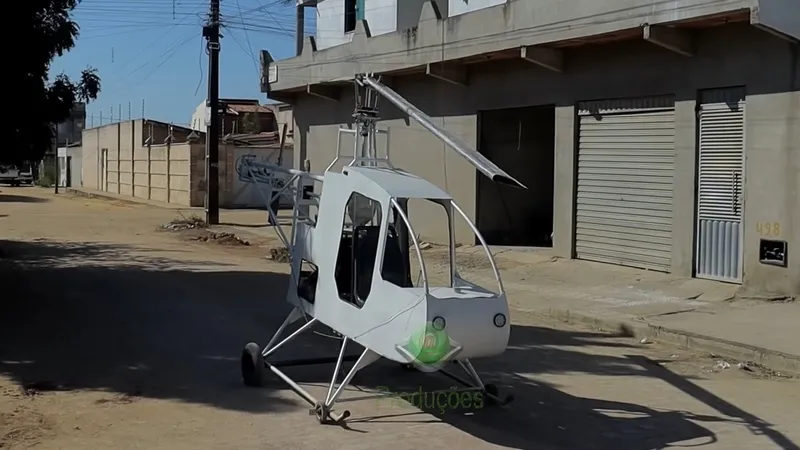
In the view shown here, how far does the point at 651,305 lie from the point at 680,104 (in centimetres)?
376

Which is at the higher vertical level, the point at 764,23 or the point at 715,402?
the point at 764,23

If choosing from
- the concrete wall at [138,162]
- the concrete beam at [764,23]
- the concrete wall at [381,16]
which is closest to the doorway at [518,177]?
the concrete wall at [381,16]

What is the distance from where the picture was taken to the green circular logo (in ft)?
20.9

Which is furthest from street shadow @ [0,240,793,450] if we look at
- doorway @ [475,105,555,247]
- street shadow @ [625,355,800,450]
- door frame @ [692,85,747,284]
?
doorway @ [475,105,555,247]

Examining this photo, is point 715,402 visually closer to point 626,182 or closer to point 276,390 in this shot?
point 276,390

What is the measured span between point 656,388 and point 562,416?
5.23ft

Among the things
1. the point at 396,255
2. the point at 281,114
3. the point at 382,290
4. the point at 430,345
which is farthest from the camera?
the point at 281,114

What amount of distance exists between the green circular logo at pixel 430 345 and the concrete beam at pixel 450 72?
14.7 metres

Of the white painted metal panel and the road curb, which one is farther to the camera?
the white painted metal panel

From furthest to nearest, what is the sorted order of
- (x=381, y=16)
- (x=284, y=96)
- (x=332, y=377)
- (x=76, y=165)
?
1. (x=76, y=165)
2. (x=284, y=96)
3. (x=381, y=16)
4. (x=332, y=377)

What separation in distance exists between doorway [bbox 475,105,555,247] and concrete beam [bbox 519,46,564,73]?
110 inches

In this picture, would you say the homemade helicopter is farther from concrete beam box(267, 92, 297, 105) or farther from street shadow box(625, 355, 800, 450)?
concrete beam box(267, 92, 297, 105)

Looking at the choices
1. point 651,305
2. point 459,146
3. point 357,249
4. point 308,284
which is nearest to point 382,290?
point 357,249

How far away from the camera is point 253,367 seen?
821 cm
